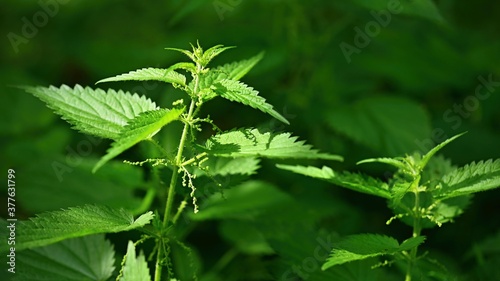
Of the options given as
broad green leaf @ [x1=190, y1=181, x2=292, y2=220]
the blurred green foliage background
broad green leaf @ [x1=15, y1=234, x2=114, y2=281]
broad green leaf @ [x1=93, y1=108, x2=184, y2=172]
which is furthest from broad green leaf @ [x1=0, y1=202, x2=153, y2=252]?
the blurred green foliage background

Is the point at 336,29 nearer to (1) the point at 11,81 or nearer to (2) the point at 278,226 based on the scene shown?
(2) the point at 278,226

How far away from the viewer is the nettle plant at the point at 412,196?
1.28 metres

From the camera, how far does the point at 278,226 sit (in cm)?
182

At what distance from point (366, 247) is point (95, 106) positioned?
69cm

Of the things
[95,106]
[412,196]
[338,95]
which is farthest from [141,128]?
[338,95]

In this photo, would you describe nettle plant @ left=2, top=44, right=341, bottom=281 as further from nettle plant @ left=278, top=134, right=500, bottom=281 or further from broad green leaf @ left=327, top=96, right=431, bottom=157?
broad green leaf @ left=327, top=96, right=431, bottom=157

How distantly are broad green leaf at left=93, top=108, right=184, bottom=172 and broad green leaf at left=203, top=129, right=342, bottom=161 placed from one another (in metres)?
0.13

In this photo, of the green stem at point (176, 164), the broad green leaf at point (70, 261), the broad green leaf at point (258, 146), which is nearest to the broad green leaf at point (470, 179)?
the broad green leaf at point (258, 146)

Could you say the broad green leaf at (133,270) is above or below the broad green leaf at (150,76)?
below

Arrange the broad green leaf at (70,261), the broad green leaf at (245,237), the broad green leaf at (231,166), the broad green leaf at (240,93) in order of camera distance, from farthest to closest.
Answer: the broad green leaf at (245,237)
the broad green leaf at (231,166)
the broad green leaf at (70,261)
the broad green leaf at (240,93)

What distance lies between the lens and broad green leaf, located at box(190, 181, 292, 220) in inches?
73.7

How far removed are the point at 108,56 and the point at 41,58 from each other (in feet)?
2.90

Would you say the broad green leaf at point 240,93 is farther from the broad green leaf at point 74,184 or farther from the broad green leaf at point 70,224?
the broad green leaf at point 74,184

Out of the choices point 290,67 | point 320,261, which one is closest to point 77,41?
point 290,67
